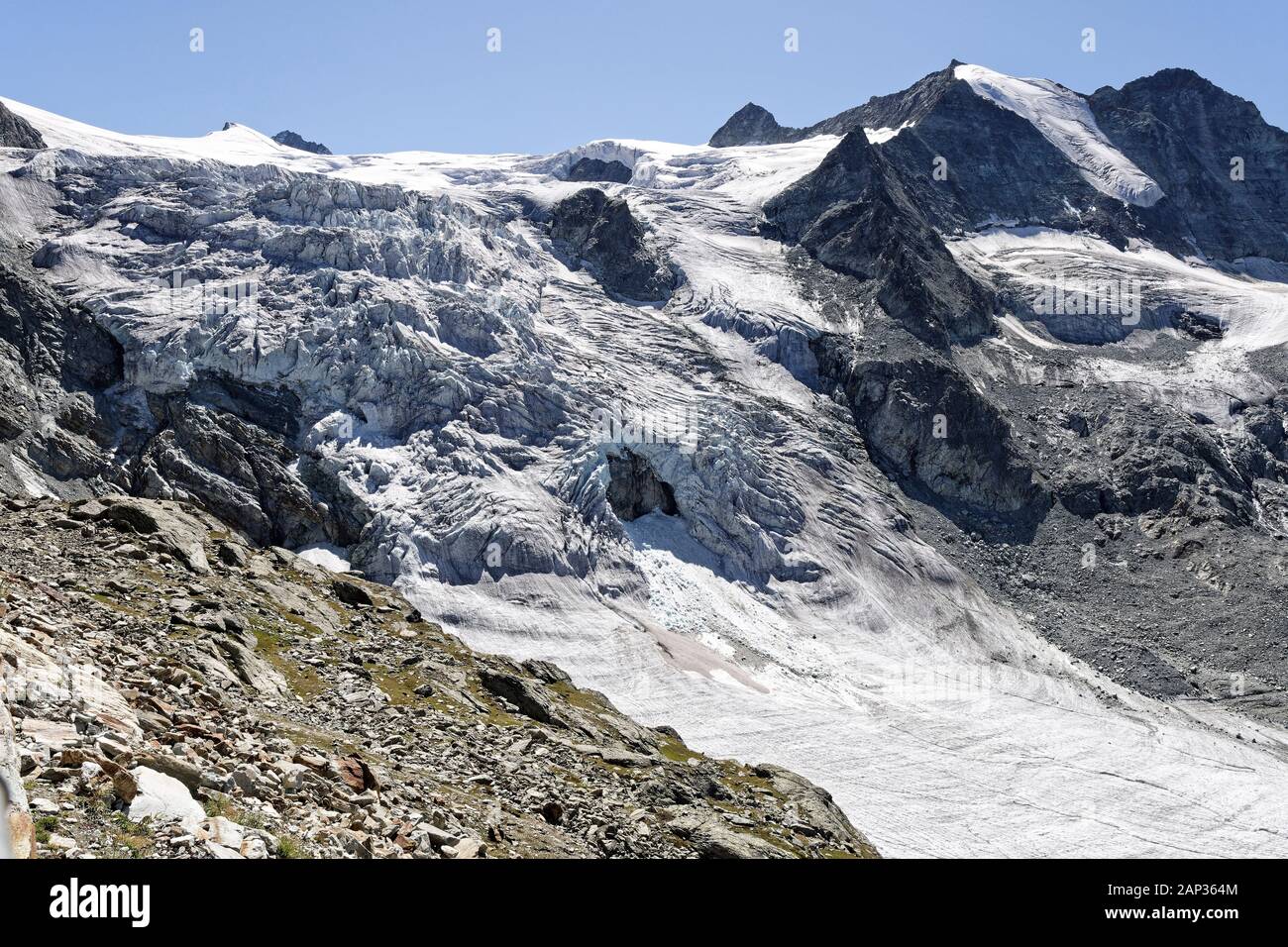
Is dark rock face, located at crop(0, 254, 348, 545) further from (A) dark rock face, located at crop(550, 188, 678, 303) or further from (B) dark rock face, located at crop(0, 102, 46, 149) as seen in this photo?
(A) dark rock face, located at crop(550, 188, 678, 303)

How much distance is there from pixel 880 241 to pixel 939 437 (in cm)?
4219

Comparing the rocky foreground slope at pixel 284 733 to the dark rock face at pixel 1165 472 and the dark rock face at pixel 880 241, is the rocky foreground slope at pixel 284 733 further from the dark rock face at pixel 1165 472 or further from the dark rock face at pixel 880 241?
the dark rock face at pixel 880 241

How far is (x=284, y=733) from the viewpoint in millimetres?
24547

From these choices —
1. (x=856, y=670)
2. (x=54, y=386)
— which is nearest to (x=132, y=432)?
(x=54, y=386)

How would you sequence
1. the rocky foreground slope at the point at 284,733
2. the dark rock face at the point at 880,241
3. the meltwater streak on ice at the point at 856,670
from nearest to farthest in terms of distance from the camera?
the rocky foreground slope at the point at 284,733 → the meltwater streak on ice at the point at 856,670 → the dark rock face at the point at 880,241

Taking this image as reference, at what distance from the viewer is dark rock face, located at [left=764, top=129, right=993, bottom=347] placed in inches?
5920

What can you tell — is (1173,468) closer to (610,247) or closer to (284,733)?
(610,247)

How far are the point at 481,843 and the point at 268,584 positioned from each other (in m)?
28.8

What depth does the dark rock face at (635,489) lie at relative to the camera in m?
106

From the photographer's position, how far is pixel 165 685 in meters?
23.2

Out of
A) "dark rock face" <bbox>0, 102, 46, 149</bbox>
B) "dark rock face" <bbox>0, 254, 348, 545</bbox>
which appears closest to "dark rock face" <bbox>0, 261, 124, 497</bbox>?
"dark rock face" <bbox>0, 254, 348, 545</bbox>

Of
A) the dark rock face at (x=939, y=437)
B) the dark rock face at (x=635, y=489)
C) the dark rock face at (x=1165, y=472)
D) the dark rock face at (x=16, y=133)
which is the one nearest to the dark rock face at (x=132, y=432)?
the dark rock face at (x=635, y=489)

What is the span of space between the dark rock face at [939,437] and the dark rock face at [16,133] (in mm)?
104787
